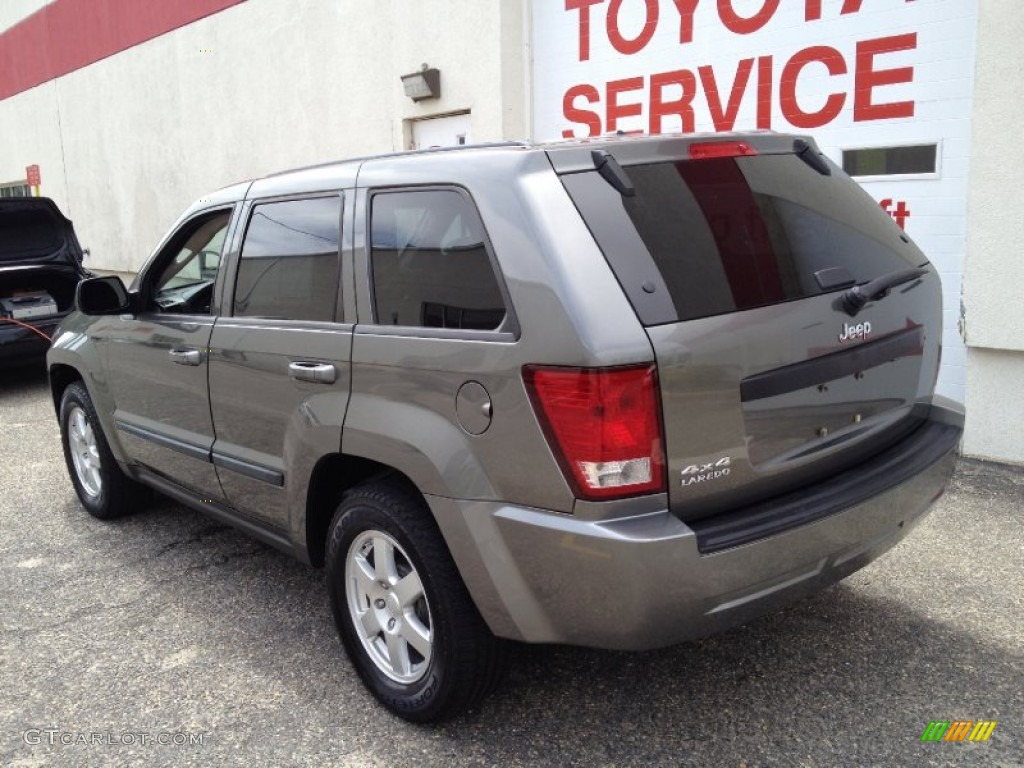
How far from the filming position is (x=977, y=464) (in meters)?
5.35

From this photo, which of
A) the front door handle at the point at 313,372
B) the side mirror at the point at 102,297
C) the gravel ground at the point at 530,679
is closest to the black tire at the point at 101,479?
the gravel ground at the point at 530,679

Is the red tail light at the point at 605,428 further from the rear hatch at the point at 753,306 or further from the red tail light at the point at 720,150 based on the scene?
the red tail light at the point at 720,150

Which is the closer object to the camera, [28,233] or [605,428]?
[605,428]

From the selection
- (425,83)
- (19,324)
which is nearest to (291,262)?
(425,83)

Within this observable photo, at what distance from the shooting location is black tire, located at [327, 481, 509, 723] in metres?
2.62

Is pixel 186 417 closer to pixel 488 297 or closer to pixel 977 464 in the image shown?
pixel 488 297

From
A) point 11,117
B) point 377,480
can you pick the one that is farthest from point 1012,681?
point 11,117

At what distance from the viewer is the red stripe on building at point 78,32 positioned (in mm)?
13914

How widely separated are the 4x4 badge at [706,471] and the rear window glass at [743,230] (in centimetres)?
40

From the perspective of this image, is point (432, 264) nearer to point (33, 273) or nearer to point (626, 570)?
point (626, 570)

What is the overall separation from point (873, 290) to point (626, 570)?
1231mm

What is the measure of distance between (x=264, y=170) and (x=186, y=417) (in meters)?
9.06

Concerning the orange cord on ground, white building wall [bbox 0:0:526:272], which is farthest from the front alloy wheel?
the orange cord on ground

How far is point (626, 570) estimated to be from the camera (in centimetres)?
225
